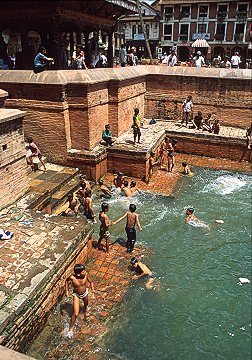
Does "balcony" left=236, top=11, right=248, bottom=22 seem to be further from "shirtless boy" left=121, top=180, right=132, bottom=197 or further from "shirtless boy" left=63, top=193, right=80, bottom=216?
"shirtless boy" left=63, top=193, right=80, bottom=216

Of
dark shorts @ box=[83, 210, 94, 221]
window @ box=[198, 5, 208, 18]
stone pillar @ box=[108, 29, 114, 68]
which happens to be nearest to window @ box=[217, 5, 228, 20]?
window @ box=[198, 5, 208, 18]

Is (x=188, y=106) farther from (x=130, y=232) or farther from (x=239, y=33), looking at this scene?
(x=239, y=33)

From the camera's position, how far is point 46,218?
267 inches

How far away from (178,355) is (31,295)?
2402 millimetres

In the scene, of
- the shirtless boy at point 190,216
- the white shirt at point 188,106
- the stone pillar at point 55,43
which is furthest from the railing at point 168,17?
the shirtless boy at point 190,216

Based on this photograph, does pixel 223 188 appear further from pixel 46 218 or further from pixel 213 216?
pixel 46 218

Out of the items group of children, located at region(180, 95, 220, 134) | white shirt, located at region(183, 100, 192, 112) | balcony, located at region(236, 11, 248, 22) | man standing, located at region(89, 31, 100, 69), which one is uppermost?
balcony, located at region(236, 11, 248, 22)

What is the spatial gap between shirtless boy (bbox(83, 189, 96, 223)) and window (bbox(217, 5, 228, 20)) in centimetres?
3385

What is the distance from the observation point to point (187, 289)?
6293 millimetres

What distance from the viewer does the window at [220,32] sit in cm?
3547

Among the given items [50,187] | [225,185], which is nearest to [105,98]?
[50,187]

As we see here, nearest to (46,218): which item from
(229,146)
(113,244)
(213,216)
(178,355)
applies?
(113,244)

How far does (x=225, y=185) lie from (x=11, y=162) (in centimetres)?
688

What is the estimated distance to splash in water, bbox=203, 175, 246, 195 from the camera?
34.4ft
